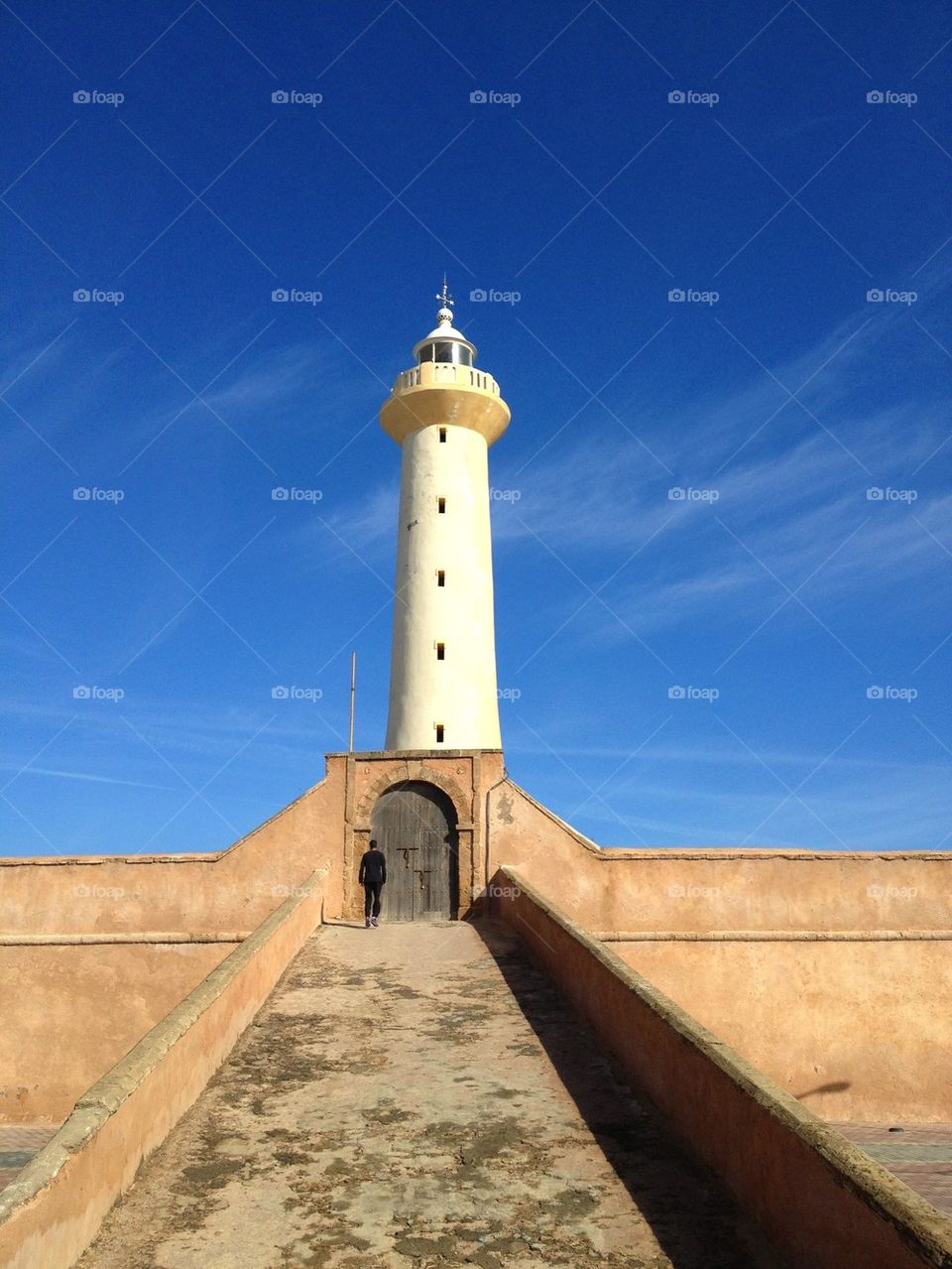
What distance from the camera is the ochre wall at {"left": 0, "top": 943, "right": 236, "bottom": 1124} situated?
48.9 ft

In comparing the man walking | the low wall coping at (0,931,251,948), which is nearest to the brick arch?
the man walking

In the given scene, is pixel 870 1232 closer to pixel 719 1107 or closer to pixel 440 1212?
pixel 719 1107

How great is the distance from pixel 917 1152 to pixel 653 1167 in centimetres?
944

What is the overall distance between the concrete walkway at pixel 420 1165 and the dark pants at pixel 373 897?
17.4 feet

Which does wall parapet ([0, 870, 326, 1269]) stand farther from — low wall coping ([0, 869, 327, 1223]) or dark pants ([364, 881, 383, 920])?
dark pants ([364, 881, 383, 920])

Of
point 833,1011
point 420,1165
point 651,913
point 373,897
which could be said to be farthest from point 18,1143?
point 833,1011

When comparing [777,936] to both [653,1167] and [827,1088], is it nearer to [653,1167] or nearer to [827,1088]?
[827,1088]

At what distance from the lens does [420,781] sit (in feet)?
52.4

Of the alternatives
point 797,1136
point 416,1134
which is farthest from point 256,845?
point 797,1136

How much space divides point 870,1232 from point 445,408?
68.1 ft

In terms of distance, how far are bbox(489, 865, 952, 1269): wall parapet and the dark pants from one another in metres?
6.70

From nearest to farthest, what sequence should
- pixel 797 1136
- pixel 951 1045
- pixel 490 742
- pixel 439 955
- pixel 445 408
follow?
1. pixel 797 1136
2. pixel 439 955
3. pixel 951 1045
4. pixel 490 742
5. pixel 445 408

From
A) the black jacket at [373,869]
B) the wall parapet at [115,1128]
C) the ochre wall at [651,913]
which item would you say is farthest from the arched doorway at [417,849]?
the wall parapet at [115,1128]

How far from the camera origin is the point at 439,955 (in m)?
12.2
